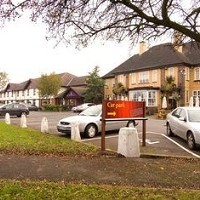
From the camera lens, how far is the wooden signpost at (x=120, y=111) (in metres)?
13.5

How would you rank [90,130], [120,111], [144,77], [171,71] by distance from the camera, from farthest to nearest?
[144,77] < [171,71] < [90,130] < [120,111]

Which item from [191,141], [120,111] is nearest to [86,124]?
[120,111]

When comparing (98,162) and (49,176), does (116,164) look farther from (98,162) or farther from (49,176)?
(49,176)

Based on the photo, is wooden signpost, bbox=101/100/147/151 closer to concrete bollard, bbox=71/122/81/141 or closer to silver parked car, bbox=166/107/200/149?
silver parked car, bbox=166/107/200/149

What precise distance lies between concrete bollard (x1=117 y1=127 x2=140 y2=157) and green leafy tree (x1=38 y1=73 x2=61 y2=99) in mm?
66045

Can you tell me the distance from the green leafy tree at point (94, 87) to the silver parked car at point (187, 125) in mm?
47553

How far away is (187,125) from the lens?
16047 mm

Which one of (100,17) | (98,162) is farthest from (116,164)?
(100,17)

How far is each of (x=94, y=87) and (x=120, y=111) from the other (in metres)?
53.0

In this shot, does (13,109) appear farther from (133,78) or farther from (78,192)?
(78,192)

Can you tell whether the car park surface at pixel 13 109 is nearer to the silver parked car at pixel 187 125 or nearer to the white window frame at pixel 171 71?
the white window frame at pixel 171 71

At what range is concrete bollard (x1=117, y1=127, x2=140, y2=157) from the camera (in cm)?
1214

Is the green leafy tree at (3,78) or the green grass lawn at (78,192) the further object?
the green leafy tree at (3,78)

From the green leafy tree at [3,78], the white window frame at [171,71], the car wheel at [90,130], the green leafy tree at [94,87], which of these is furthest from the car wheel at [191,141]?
the green leafy tree at [3,78]
